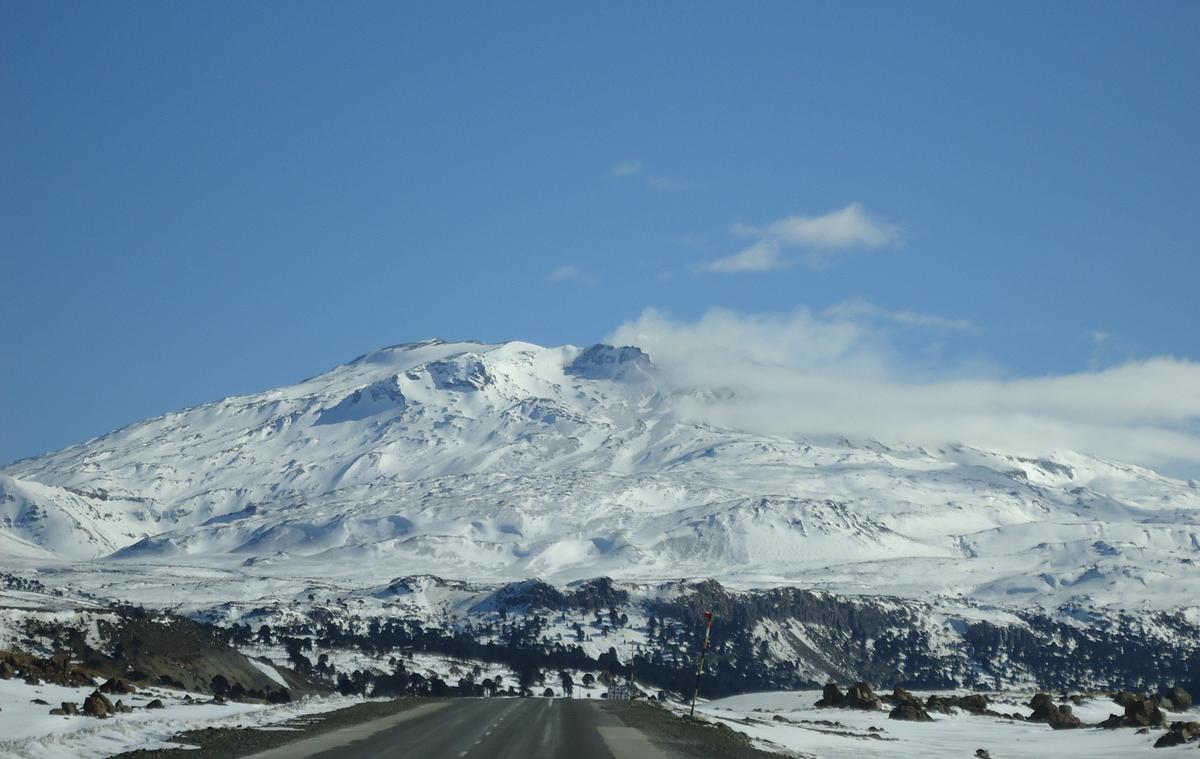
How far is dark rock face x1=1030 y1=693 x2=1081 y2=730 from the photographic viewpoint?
87062 mm

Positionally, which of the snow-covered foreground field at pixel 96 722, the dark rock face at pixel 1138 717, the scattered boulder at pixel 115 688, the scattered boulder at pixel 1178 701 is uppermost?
the scattered boulder at pixel 115 688

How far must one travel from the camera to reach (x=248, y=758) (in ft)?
137

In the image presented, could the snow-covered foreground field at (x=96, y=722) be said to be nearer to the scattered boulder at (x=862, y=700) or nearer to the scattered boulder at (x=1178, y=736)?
the scattered boulder at (x=1178, y=736)

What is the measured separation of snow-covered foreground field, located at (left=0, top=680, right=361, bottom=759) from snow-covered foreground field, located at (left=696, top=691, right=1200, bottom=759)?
888 inches

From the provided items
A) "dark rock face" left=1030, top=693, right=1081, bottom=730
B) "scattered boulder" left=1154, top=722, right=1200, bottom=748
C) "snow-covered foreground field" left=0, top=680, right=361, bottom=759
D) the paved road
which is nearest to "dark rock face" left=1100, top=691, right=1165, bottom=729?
"dark rock face" left=1030, top=693, right=1081, bottom=730

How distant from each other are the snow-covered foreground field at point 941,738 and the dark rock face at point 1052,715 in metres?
1.03

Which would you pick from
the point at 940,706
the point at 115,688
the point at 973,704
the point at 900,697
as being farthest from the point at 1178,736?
the point at 115,688

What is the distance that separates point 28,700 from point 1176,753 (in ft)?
151

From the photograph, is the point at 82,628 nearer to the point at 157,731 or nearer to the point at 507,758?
the point at 157,731

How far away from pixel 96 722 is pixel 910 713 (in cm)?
5964

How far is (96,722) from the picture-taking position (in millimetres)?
49375

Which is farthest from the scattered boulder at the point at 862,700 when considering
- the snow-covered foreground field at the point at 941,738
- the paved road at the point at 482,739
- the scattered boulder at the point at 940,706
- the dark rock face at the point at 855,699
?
the paved road at the point at 482,739

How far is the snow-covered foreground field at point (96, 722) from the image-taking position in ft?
134

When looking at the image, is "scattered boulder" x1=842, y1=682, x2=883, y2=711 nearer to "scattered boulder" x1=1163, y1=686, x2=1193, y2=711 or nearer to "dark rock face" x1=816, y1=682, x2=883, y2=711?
"dark rock face" x1=816, y1=682, x2=883, y2=711
